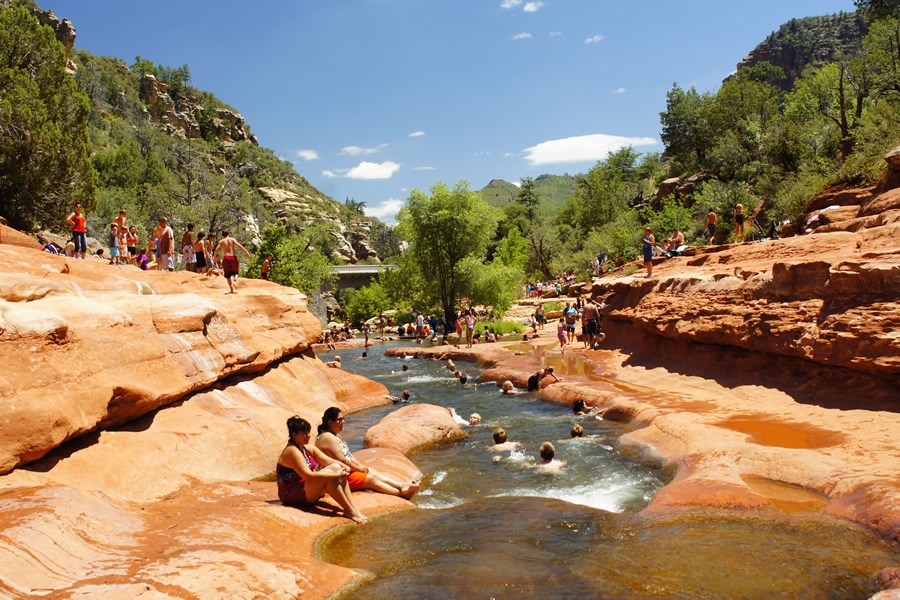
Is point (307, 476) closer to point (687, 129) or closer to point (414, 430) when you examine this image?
point (414, 430)

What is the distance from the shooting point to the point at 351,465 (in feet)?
28.0

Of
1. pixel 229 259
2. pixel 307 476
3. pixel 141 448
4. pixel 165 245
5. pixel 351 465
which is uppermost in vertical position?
pixel 165 245

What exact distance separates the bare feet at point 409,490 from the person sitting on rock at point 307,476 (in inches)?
60.0

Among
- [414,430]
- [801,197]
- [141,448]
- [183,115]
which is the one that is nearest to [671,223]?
[801,197]

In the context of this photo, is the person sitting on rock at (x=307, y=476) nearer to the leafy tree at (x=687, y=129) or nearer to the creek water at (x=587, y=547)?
the creek water at (x=587, y=547)

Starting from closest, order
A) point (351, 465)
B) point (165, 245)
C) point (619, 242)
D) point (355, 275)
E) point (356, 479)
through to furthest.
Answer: point (351, 465), point (356, 479), point (165, 245), point (619, 242), point (355, 275)

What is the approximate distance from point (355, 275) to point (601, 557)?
66.2 metres

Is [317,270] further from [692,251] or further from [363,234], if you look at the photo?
[363,234]

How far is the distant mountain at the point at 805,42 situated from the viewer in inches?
4628

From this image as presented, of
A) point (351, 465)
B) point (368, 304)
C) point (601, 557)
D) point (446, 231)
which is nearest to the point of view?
point (601, 557)

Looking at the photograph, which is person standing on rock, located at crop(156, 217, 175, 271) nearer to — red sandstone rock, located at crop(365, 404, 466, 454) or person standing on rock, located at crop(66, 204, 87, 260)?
person standing on rock, located at crop(66, 204, 87, 260)

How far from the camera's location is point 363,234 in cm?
11444

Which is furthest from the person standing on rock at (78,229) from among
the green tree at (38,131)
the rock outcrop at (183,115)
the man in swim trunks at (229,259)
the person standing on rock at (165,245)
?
the rock outcrop at (183,115)

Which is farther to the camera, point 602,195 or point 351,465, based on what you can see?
point 602,195
